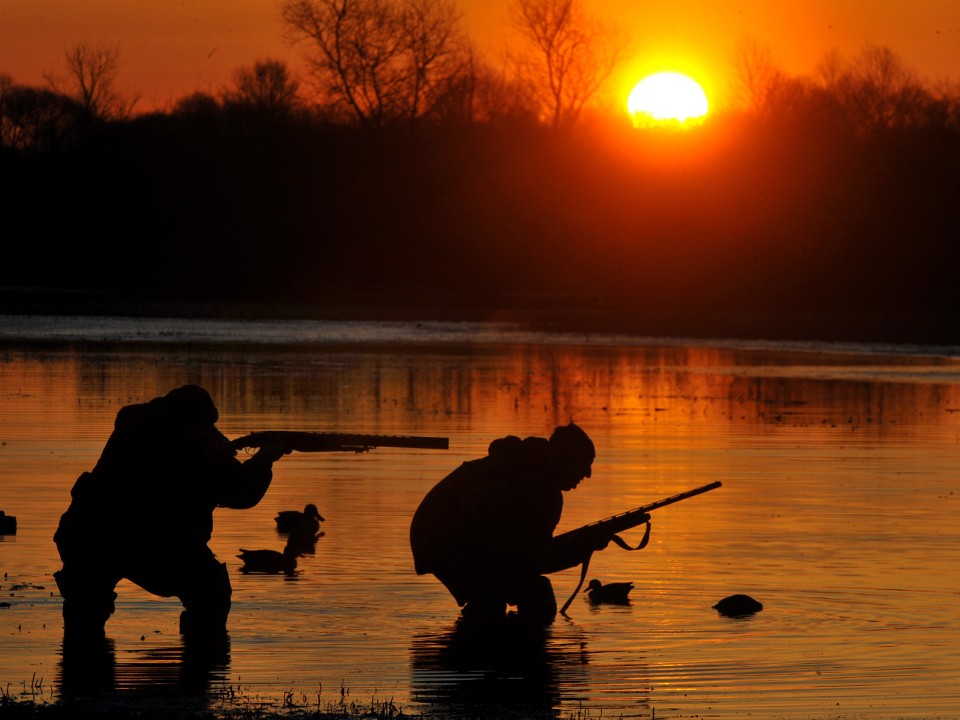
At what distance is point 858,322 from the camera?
56.9 m

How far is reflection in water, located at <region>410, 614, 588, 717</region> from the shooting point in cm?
856

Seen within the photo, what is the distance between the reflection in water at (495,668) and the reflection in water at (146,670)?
98 cm

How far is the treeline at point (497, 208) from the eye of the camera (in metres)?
73.2

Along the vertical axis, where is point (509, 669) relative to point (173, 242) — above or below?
below

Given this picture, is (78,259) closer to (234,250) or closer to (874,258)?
(234,250)

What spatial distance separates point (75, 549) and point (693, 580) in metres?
4.09

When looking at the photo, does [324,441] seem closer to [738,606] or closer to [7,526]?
[738,606]

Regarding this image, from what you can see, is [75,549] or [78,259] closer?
[75,549]

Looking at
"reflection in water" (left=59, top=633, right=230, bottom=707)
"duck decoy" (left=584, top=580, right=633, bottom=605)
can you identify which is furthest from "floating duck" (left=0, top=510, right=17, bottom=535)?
"duck decoy" (left=584, top=580, right=633, bottom=605)

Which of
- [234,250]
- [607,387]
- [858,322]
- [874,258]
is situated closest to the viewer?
[607,387]

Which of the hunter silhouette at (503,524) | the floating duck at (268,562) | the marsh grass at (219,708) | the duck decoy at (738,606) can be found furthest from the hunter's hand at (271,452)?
the duck decoy at (738,606)

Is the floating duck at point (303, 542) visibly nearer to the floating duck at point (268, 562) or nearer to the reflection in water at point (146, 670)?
the floating duck at point (268, 562)

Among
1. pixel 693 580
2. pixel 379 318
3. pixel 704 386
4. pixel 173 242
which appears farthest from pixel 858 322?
pixel 693 580

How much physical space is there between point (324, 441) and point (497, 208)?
6937cm
